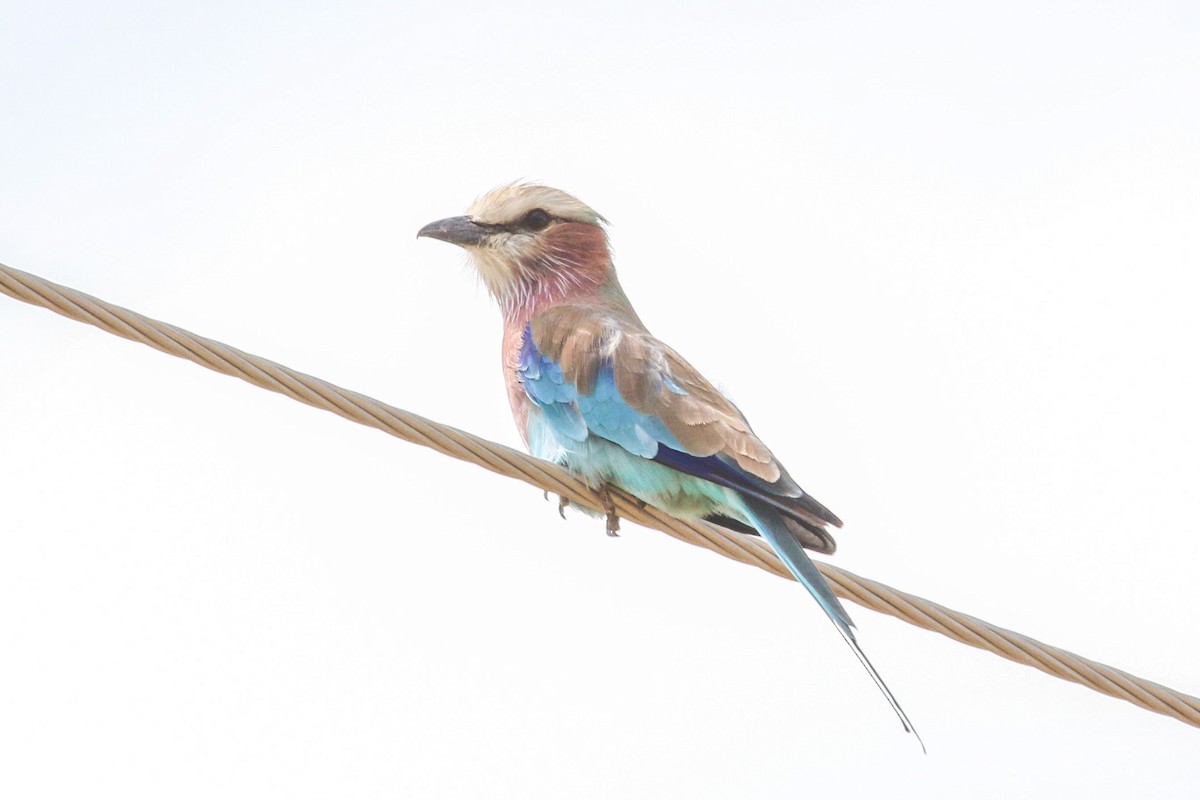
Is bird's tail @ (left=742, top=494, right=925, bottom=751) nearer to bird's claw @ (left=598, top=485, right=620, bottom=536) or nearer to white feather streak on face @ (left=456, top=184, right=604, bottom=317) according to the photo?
bird's claw @ (left=598, top=485, right=620, bottom=536)

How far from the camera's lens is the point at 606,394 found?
5262 millimetres

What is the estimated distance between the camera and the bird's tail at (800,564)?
13.8ft

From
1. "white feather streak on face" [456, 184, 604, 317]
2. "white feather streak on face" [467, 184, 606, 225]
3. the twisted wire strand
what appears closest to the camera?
the twisted wire strand

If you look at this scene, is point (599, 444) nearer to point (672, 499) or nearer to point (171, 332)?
point (672, 499)

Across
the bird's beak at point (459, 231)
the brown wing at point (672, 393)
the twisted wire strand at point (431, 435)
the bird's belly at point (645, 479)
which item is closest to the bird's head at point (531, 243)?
the bird's beak at point (459, 231)

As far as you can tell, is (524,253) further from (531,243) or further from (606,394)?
(606,394)

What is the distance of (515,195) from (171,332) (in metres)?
2.76

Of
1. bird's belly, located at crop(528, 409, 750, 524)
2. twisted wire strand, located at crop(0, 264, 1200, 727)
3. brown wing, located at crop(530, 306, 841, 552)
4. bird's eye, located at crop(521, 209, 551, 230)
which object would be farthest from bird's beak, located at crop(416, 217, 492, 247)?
twisted wire strand, located at crop(0, 264, 1200, 727)

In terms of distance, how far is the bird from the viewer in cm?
475

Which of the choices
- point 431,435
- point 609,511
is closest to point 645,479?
point 609,511

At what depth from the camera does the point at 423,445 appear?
13.1 feet

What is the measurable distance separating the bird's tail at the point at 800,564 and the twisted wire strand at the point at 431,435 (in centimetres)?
6

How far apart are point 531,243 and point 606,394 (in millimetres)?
1159

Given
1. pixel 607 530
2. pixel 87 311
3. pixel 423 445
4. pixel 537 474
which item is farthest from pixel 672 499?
pixel 87 311
